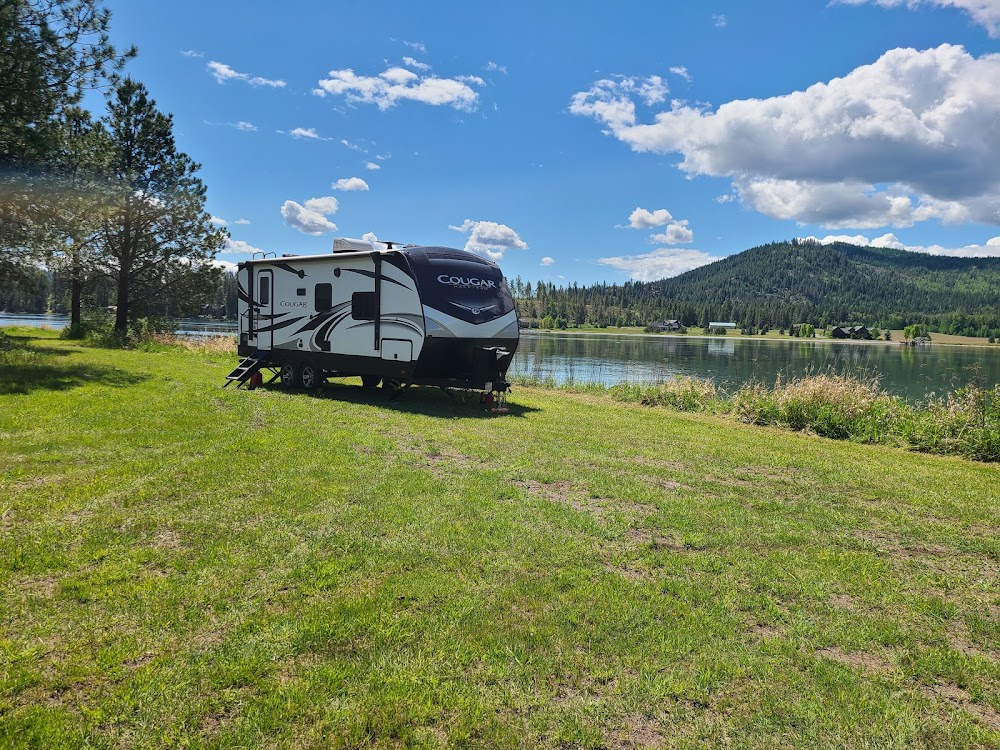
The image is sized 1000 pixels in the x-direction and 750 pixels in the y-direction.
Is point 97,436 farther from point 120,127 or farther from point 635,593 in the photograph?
point 120,127

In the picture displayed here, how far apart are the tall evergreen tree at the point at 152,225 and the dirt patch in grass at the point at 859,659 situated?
102 ft

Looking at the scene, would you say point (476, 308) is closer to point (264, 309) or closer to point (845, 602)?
point (264, 309)

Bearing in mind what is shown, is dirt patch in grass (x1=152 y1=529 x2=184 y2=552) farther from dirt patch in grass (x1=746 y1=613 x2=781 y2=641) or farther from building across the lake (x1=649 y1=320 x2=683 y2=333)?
building across the lake (x1=649 y1=320 x2=683 y2=333)

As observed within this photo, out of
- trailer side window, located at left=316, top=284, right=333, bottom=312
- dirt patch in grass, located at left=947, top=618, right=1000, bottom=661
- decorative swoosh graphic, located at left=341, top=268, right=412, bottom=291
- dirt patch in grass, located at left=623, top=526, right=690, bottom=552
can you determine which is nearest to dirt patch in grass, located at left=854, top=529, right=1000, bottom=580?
dirt patch in grass, located at left=947, top=618, right=1000, bottom=661

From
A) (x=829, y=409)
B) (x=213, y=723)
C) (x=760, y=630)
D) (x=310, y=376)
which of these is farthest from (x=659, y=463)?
(x=310, y=376)

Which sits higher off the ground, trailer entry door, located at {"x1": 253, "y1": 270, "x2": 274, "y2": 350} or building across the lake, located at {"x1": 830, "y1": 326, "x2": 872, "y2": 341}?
building across the lake, located at {"x1": 830, "y1": 326, "x2": 872, "y2": 341}

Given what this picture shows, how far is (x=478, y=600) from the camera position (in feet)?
12.8

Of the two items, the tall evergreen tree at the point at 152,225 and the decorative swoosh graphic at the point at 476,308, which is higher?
the tall evergreen tree at the point at 152,225

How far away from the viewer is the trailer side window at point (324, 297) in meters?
13.6

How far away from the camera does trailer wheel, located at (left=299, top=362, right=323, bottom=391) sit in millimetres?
14375

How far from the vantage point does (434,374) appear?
12664 millimetres

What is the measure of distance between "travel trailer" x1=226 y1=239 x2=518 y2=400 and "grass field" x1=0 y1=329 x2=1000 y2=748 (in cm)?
464

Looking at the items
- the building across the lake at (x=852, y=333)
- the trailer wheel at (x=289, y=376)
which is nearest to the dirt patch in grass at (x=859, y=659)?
the trailer wheel at (x=289, y=376)

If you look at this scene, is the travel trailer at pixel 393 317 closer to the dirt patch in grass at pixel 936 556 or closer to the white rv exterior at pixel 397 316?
the white rv exterior at pixel 397 316
